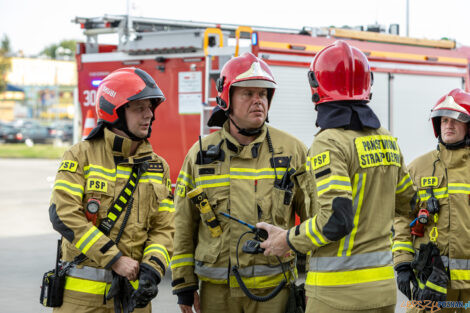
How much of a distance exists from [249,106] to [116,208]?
0.97 m

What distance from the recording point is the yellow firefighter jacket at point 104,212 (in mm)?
3176

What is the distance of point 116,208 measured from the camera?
3.32m

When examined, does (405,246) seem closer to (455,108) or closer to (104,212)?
(455,108)

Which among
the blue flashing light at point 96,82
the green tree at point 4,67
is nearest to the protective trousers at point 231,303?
the blue flashing light at point 96,82

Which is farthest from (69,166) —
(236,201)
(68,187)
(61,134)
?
(61,134)

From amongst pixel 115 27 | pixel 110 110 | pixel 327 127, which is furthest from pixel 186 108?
pixel 327 127

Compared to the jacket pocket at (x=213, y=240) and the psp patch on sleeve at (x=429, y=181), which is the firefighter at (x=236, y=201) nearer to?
the jacket pocket at (x=213, y=240)

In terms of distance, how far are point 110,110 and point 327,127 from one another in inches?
46.0

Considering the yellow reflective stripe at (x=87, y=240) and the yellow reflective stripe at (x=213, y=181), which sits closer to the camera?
the yellow reflective stripe at (x=87, y=240)

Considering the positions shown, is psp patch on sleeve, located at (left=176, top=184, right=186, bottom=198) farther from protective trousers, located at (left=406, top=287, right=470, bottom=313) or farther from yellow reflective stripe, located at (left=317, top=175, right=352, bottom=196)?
protective trousers, located at (left=406, top=287, right=470, bottom=313)

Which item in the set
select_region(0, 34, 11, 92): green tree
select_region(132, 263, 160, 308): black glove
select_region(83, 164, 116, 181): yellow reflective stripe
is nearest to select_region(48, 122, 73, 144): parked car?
select_region(0, 34, 11, 92): green tree

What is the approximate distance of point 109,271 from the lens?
10.8ft

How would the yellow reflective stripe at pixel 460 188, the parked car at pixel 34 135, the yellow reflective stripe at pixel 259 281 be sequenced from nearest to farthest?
the yellow reflective stripe at pixel 259 281 → the yellow reflective stripe at pixel 460 188 → the parked car at pixel 34 135

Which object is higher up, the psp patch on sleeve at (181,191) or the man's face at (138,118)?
the man's face at (138,118)
